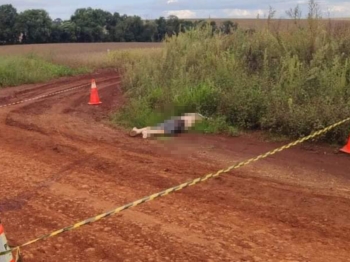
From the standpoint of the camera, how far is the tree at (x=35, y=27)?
52.4 m

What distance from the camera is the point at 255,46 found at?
12461 millimetres

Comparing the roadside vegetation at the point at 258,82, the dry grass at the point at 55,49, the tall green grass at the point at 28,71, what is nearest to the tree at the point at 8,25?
the dry grass at the point at 55,49

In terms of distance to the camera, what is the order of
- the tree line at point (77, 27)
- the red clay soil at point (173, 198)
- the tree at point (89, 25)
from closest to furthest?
the red clay soil at point (173, 198) → the tree line at point (77, 27) → the tree at point (89, 25)

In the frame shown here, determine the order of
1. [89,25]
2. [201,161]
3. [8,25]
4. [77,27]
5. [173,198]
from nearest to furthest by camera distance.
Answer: [173,198] < [201,161] < [8,25] < [77,27] < [89,25]

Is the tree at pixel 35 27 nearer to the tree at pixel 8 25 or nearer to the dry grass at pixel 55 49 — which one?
the tree at pixel 8 25

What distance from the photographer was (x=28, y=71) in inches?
930

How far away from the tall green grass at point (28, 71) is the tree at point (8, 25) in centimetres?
2732

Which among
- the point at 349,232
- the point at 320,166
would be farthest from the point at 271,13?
the point at 349,232

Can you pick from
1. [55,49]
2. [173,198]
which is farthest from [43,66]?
[173,198]

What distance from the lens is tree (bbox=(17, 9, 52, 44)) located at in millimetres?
52444

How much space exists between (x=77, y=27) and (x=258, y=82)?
155 ft

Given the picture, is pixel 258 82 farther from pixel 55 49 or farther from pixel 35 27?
pixel 35 27

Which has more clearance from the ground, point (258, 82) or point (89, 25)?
point (89, 25)

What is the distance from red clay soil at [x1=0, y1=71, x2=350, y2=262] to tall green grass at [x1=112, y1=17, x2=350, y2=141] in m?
0.58
